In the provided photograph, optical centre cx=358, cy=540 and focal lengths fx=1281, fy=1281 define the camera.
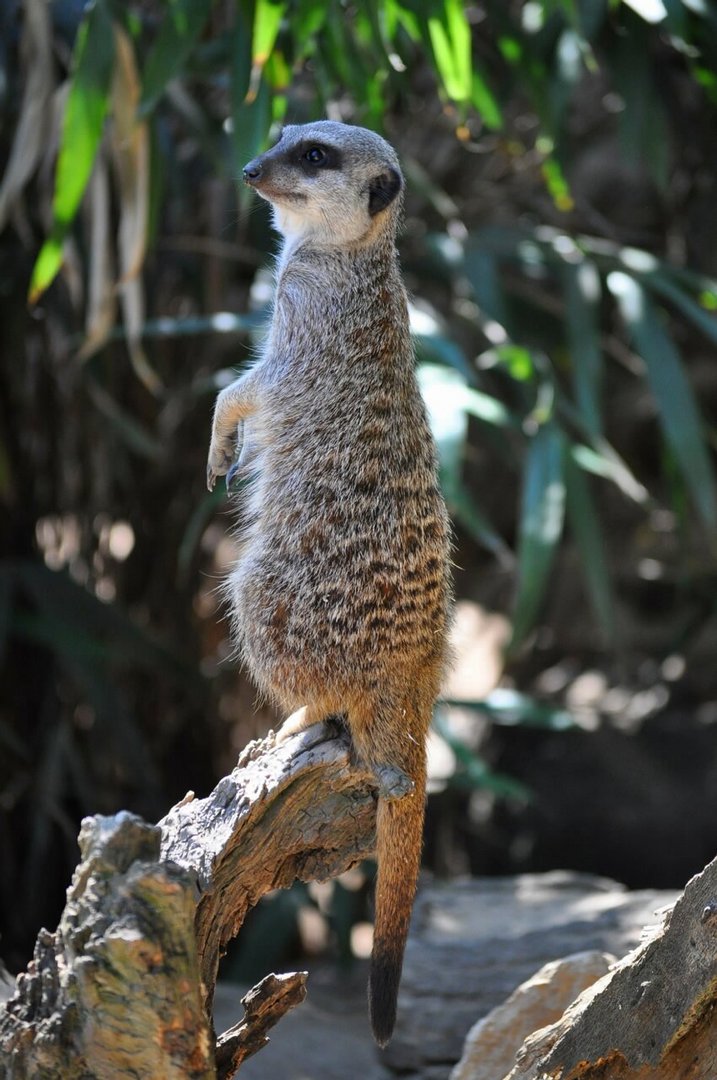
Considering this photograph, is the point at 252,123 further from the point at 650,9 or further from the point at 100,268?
the point at 650,9

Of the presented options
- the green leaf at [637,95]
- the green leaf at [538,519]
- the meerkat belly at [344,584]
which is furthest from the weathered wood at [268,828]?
the green leaf at [637,95]

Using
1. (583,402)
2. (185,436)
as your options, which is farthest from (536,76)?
(185,436)

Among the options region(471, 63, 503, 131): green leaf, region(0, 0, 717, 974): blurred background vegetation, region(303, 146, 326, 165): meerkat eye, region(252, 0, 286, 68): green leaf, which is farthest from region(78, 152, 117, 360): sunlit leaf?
region(303, 146, 326, 165): meerkat eye

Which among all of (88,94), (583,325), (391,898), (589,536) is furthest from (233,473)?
(583,325)

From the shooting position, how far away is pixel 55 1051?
1342mm

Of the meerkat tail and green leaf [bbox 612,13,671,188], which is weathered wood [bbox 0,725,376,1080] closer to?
the meerkat tail

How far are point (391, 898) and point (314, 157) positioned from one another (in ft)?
3.74

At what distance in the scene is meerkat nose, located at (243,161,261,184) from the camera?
196cm

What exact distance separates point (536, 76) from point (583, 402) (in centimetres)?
81

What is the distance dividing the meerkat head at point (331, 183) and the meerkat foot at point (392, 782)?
853 mm

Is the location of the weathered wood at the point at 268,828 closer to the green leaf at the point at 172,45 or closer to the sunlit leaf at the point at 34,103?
the green leaf at the point at 172,45

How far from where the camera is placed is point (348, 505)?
179 cm

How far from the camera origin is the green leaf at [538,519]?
9.61 ft

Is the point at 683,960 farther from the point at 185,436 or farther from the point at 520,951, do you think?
the point at 185,436
